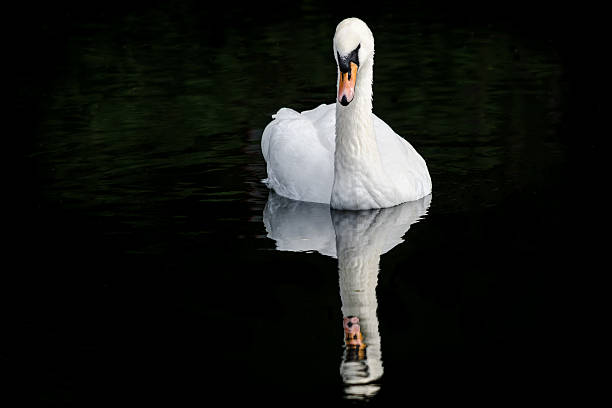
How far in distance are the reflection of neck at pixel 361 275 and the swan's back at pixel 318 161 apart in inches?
19.5

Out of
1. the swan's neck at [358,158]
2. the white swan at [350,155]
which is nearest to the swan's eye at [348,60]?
the white swan at [350,155]

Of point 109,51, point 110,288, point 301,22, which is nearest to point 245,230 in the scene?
point 110,288

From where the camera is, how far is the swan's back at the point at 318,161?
1173cm

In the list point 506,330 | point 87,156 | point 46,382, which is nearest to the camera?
point 46,382

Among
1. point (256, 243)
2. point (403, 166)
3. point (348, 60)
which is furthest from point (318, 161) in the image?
point (256, 243)

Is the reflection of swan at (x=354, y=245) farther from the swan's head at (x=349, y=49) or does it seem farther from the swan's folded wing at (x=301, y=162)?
the swan's head at (x=349, y=49)

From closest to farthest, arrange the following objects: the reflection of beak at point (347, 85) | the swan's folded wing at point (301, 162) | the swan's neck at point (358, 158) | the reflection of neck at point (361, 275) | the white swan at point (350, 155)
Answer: the reflection of neck at point (361, 275)
the reflection of beak at point (347, 85)
the white swan at point (350, 155)
the swan's neck at point (358, 158)
the swan's folded wing at point (301, 162)

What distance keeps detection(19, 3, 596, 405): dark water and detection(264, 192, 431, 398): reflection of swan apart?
0.24 ft

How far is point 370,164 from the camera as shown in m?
11.3

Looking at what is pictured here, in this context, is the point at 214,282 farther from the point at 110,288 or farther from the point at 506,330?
the point at 506,330

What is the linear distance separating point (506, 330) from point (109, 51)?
52.7ft

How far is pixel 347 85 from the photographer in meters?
10.3

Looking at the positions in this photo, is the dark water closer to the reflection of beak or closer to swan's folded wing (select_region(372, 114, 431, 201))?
swan's folded wing (select_region(372, 114, 431, 201))

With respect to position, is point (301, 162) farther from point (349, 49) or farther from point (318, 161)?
point (349, 49)
